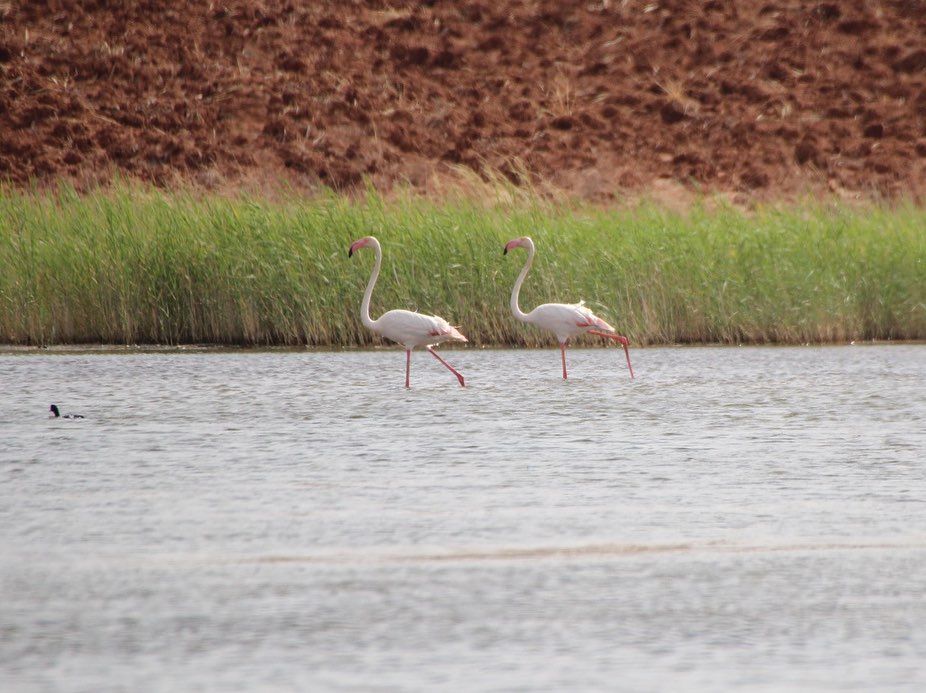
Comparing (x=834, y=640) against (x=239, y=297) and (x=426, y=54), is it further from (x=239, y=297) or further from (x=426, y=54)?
(x=426, y=54)

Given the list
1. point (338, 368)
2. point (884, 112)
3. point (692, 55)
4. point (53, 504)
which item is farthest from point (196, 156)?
point (53, 504)

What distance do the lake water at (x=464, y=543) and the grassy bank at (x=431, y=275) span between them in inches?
189

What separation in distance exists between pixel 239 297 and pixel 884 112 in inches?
898

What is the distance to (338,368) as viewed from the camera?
1308cm

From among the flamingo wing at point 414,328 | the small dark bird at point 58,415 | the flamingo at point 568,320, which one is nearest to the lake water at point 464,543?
the small dark bird at point 58,415

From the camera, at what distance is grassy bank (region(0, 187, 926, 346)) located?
15.5m

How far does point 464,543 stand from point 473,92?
30.5m

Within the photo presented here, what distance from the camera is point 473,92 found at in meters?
35.5

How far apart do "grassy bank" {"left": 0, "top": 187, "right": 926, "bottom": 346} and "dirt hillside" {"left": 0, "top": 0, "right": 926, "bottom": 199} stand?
15.8 metres

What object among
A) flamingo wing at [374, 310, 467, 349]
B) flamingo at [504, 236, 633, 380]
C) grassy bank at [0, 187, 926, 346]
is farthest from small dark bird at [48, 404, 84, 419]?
grassy bank at [0, 187, 926, 346]

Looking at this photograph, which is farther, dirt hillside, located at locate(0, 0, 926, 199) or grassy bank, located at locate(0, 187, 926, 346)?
dirt hillside, located at locate(0, 0, 926, 199)

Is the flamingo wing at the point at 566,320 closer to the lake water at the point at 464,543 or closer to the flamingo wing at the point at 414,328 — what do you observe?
the flamingo wing at the point at 414,328

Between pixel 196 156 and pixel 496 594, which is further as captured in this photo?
pixel 196 156

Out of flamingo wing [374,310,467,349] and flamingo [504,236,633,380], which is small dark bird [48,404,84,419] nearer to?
flamingo wing [374,310,467,349]
